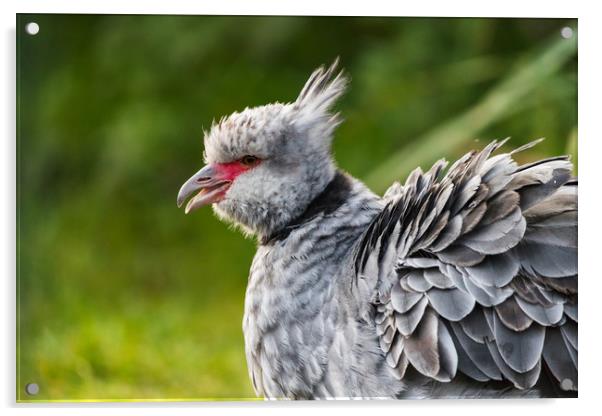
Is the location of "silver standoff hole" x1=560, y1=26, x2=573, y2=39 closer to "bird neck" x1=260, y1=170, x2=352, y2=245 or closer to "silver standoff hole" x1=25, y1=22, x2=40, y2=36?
"bird neck" x1=260, y1=170, x2=352, y2=245

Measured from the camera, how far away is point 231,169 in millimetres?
1899

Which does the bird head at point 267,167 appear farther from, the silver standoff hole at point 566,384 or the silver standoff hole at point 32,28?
the silver standoff hole at point 566,384

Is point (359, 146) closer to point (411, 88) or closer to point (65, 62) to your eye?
point (411, 88)

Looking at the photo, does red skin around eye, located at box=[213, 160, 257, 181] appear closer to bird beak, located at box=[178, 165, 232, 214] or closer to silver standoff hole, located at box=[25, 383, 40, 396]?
bird beak, located at box=[178, 165, 232, 214]

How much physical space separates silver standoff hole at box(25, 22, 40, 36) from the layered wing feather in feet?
2.60

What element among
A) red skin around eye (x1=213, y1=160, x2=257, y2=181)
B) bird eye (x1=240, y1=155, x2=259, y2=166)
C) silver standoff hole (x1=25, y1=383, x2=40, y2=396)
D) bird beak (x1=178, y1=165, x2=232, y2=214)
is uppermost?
bird eye (x1=240, y1=155, x2=259, y2=166)

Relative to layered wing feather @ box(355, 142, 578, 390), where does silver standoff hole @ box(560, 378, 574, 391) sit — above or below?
below

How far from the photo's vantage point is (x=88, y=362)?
7.07 feet

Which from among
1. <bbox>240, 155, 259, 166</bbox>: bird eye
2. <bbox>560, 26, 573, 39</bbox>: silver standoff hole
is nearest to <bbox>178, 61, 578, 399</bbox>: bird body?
<bbox>240, 155, 259, 166</bbox>: bird eye

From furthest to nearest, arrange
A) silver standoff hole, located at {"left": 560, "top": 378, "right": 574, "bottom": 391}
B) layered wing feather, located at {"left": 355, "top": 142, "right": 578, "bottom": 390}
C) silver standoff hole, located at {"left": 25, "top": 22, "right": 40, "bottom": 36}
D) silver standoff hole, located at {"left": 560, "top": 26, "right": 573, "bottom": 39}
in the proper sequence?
1. silver standoff hole, located at {"left": 560, "top": 26, "right": 573, "bottom": 39}
2. silver standoff hole, located at {"left": 25, "top": 22, "right": 40, "bottom": 36}
3. silver standoff hole, located at {"left": 560, "top": 378, "right": 574, "bottom": 391}
4. layered wing feather, located at {"left": 355, "top": 142, "right": 578, "bottom": 390}

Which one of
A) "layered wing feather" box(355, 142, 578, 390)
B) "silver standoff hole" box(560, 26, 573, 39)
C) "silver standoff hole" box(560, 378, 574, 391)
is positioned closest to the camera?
"layered wing feather" box(355, 142, 578, 390)

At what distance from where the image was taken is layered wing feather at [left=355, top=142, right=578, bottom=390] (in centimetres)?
171

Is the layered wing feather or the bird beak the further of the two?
the bird beak

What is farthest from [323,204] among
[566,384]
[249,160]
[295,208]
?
[566,384]
